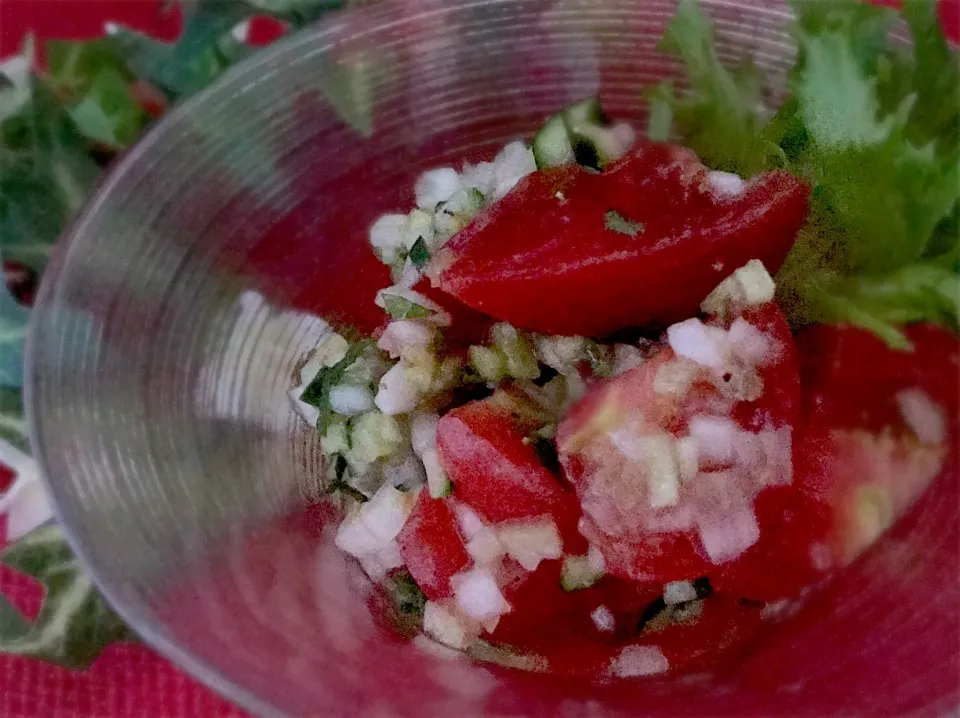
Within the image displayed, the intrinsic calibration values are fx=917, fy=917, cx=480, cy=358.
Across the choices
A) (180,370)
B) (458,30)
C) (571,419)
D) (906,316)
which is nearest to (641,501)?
(571,419)

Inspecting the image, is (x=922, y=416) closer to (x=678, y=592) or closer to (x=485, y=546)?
(x=678, y=592)

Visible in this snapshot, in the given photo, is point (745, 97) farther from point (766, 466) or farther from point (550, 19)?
point (766, 466)

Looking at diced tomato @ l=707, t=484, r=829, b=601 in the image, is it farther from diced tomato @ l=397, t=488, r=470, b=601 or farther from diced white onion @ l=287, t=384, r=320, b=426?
diced white onion @ l=287, t=384, r=320, b=426

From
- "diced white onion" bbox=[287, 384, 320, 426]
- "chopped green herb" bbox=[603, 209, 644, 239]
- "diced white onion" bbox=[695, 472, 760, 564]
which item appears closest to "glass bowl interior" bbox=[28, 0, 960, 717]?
"diced white onion" bbox=[287, 384, 320, 426]

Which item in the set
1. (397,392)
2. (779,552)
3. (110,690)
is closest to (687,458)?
(779,552)

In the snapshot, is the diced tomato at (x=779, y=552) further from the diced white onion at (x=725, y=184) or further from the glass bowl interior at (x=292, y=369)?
the diced white onion at (x=725, y=184)

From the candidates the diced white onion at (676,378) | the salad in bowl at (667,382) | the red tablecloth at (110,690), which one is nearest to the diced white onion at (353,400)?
the salad in bowl at (667,382)
